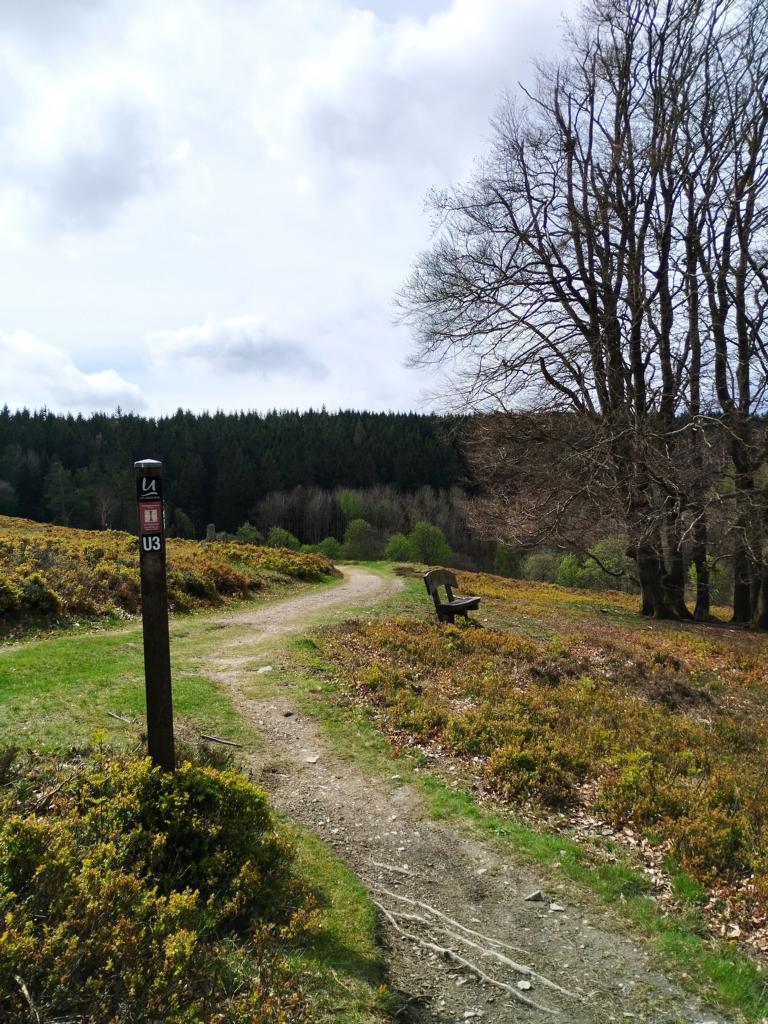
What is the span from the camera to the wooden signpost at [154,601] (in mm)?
4246

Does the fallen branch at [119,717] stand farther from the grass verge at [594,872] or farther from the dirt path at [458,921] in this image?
the grass verge at [594,872]

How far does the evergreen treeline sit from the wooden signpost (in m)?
68.6

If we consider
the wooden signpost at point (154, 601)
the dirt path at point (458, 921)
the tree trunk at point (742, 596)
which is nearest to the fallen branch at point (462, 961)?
the dirt path at point (458, 921)

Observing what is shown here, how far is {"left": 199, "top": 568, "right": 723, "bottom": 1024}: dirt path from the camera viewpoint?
368 cm

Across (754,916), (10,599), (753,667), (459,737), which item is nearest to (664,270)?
(753,667)

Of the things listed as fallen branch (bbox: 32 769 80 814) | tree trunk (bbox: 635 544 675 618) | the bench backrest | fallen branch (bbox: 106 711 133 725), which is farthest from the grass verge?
tree trunk (bbox: 635 544 675 618)

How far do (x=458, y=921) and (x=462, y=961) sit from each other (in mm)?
468

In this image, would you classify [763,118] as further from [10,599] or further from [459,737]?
[10,599]

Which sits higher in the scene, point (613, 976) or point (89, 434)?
point (89, 434)

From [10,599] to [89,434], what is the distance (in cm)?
8612

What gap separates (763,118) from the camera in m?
16.2

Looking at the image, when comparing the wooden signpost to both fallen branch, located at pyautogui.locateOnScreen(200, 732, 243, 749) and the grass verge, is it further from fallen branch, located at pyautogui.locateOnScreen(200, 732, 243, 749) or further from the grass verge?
the grass verge

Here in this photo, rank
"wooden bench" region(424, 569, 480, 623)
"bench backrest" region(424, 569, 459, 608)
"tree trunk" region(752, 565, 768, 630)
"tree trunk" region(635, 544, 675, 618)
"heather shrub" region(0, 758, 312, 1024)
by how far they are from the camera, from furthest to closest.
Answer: "tree trunk" region(635, 544, 675, 618)
"tree trunk" region(752, 565, 768, 630)
"wooden bench" region(424, 569, 480, 623)
"bench backrest" region(424, 569, 459, 608)
"heather shrub" region(0, 758, 312, 1024)

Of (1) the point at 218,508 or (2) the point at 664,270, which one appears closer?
(2) the point at 664,270
